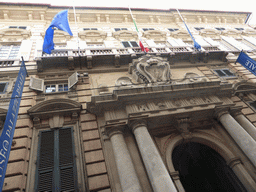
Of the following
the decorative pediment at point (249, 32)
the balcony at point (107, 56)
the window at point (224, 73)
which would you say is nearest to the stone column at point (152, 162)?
the balcony at point (107, 56)

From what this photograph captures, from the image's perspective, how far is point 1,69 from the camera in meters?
11.2

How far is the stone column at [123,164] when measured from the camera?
637cm

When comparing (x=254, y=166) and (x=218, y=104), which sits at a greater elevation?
(x=218, y=104)

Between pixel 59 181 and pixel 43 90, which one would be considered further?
pixel 43 90

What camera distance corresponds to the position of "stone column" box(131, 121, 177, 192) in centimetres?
621

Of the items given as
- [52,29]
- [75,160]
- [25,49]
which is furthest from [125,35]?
[75,160]

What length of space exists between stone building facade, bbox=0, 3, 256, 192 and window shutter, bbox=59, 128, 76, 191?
0.14 feet

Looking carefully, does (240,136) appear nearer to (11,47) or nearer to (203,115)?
(203,115)

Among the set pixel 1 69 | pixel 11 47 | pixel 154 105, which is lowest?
pixel 154 105

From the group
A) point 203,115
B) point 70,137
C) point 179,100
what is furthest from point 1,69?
point 203,115

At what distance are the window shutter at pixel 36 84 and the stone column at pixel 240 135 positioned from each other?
9.99 metres

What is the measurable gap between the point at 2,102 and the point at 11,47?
7346mm

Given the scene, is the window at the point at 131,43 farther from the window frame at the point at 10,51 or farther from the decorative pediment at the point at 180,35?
the window frame at the point at 10,51

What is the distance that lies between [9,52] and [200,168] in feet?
51.5
